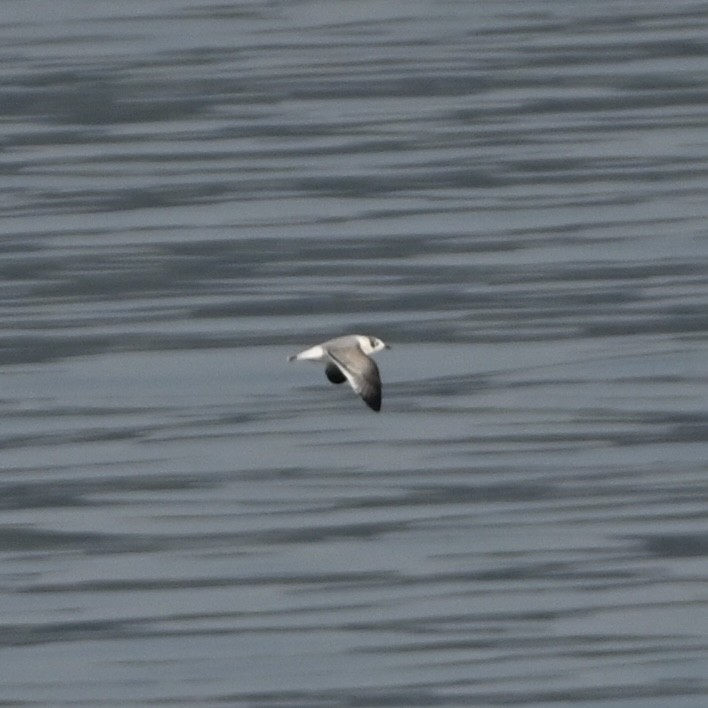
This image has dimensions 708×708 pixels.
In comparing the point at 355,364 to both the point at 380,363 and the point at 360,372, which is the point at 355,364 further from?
the point at 380,363

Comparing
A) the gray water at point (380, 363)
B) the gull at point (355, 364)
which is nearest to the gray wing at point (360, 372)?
the gull at point (355, 364)

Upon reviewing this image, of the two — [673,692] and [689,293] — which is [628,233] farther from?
[673,692]

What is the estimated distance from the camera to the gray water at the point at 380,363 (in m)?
13.6

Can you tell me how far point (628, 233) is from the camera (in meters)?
21.4

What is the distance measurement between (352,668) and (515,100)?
13.6 m

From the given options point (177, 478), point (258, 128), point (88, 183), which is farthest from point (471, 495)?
point (258, 128)

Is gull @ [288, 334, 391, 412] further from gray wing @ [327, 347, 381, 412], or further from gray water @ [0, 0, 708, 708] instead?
gray water @ [0, 0, 708, 708]

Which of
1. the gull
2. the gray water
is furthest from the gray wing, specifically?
the gray water

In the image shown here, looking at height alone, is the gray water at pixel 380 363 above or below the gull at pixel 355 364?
below

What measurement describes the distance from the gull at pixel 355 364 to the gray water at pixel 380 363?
1.17 metres

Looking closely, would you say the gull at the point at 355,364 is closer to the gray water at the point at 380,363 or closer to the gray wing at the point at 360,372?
the gray wing at the point at 360,372

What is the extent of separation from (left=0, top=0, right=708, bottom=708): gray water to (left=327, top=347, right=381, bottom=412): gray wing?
3.92 feet

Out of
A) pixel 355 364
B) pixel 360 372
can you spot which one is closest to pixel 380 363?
pixel 355 364

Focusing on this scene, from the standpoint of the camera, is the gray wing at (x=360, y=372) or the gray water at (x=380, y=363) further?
the gray water at (x=380, y=363)
